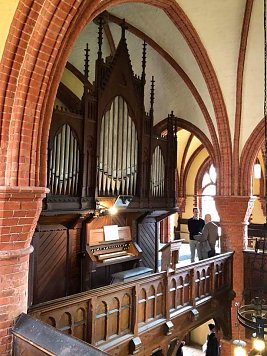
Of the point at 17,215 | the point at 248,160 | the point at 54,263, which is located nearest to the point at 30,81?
the point at 17,215

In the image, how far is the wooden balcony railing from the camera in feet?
15.4

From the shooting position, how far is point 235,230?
31.6ft

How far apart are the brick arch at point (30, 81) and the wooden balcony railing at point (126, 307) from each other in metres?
1.79

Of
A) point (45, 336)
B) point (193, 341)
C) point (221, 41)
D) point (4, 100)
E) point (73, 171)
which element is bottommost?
point (193, 341)

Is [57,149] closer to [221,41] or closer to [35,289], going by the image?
[35,289]

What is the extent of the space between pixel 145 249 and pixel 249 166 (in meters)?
3.54

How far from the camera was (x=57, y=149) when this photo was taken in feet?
18.8

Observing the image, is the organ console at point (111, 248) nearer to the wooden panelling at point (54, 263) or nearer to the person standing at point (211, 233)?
the wooden panelling at point (54, 263)

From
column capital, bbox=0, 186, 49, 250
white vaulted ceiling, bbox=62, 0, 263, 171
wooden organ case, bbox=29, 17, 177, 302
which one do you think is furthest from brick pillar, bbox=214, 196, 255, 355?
column capital, bbox=0, 186, 49, 250

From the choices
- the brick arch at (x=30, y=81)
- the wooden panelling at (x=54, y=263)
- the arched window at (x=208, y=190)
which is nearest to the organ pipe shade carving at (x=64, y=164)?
the wooden panelling at (x=54, y=263)

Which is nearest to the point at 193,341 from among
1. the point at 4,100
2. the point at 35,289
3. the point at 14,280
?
the point at 35,289

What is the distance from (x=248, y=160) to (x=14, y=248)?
23.6 ft

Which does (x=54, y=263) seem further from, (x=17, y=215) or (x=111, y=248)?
(x=17, y=215)

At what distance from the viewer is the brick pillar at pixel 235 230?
9219 mm
